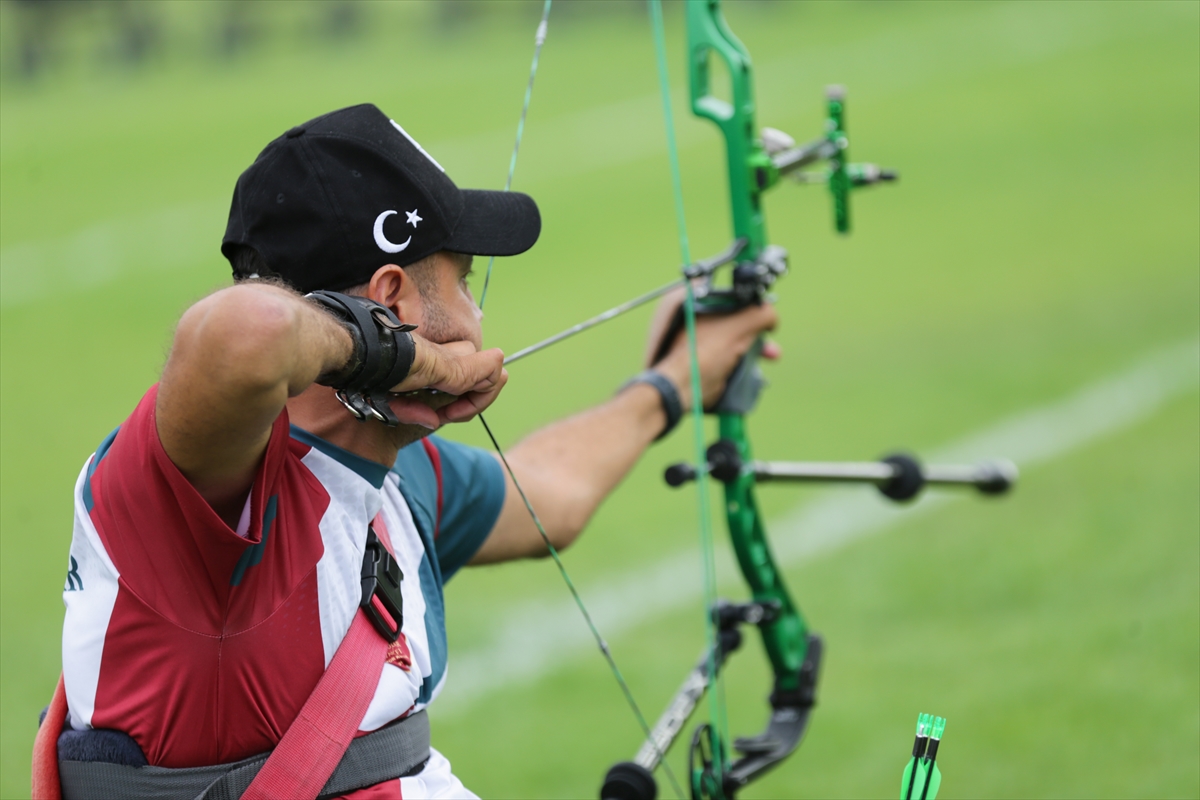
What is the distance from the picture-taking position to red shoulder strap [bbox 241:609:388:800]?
1912 millimetres

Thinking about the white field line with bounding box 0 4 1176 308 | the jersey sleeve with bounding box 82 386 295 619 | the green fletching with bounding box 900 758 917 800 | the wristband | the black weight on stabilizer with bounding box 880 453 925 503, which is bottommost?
the white field line with bounding box 0 4 1176 308

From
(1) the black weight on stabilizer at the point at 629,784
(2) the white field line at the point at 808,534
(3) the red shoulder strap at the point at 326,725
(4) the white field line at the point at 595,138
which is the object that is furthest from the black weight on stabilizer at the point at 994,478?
(4) the white field line at the point at 595,138

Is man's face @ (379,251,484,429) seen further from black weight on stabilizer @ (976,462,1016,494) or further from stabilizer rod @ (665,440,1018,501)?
black weight on stabilizer @ (976,462,1016,494)

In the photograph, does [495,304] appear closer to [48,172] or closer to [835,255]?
[835,255]

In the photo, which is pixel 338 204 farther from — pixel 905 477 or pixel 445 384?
pixel 905 477

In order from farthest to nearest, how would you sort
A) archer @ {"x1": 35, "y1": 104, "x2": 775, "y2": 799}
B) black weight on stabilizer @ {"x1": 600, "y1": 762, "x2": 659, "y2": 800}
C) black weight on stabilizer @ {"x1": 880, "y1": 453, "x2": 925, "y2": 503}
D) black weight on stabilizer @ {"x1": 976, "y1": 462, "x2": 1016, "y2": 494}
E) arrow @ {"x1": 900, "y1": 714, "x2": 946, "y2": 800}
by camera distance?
black weight on stabilizer @ {"x1": 976, "y1": 462, "x2": 1016, "y2": 494}
black weight on stabilizer @ {"x1": 880, "y1": 453, "x2": 925, "y2": 503}
black weight on stabilizer @ {"x1": 600, "y1": 762, "x2": 659, "y2": 800}
arrow @ {"x1": 900, "y1": 714, "x2": 946, "y2": 800}
archer @ {"x1": 35, "y1": 104, "x2": 775, "y2": 799}

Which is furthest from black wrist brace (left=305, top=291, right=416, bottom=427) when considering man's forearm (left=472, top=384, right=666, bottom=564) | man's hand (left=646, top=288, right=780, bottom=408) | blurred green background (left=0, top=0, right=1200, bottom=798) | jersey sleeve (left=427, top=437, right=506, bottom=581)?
man's hand (left=646, top=288, right=780, bottom=408)

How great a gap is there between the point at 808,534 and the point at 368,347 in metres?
4.93

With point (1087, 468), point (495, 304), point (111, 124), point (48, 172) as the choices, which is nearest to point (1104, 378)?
point (1087, 468)

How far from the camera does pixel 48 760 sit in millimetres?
1944

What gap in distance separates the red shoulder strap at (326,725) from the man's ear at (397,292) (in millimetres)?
427

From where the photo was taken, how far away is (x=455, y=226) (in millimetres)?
2107

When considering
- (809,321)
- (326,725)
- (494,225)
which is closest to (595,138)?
(809,321)

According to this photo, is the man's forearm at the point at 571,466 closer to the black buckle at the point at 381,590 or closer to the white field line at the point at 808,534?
the black buckle at the point at 381,590
